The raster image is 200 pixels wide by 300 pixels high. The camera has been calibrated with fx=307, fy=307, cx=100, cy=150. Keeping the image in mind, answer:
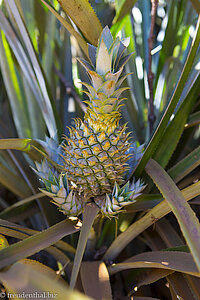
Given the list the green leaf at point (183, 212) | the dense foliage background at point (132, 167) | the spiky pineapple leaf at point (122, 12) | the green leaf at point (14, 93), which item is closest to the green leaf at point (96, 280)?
the dense foliage background at point (132, 167)

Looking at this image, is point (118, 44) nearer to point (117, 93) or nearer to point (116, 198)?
point (117, 93)

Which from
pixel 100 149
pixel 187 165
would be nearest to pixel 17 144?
pixel 100 149

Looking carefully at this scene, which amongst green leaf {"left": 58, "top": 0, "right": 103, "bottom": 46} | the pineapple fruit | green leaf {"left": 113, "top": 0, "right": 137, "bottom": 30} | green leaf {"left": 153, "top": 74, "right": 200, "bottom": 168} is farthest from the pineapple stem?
green leaf {"left": 113, "top": 0, "right": 137, "bottom": 30}

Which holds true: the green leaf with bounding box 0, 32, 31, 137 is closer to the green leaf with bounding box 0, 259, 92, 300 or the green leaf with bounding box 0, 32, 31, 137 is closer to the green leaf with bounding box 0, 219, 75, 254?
the green leaf with bounding box 0, 219, 75, 254

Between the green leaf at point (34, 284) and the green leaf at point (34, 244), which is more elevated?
the green leaf at point (34, 244)

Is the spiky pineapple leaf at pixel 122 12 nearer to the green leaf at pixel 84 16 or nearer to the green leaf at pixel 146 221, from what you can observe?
the green leaf at pixel 84 16

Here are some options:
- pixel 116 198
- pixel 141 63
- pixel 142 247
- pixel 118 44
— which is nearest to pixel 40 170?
pixel 116 198
